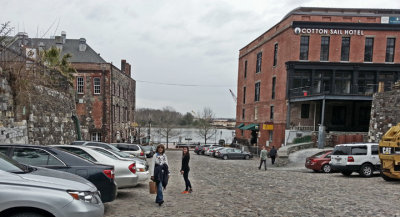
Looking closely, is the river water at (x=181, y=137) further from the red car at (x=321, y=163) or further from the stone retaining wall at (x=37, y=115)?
the red car at (x=321, y=163)

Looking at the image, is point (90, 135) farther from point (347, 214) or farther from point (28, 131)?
point (347, 214)

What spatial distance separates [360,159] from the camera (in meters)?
14.3

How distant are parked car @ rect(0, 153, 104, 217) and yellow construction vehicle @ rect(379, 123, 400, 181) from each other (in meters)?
11.7

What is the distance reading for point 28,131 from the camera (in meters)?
13.6

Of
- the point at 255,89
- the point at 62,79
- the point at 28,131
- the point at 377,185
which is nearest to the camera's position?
the point at 377,185

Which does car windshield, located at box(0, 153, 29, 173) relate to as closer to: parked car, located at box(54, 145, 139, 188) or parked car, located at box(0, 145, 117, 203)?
parked car, located at box(0, 145, 117, 203)

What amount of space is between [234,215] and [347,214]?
2827 mm

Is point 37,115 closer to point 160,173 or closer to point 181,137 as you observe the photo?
point 160,173

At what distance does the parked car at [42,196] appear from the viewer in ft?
12.6

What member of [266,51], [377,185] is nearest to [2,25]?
[377,185]

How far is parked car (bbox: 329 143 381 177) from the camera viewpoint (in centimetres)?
A: 1427

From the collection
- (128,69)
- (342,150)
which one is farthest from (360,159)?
(128,69)

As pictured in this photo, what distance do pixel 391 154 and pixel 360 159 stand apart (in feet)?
8.94

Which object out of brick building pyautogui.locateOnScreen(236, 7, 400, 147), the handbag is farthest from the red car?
brick building pyautogui.locateOnScreen(236, 7, 400, 147)
